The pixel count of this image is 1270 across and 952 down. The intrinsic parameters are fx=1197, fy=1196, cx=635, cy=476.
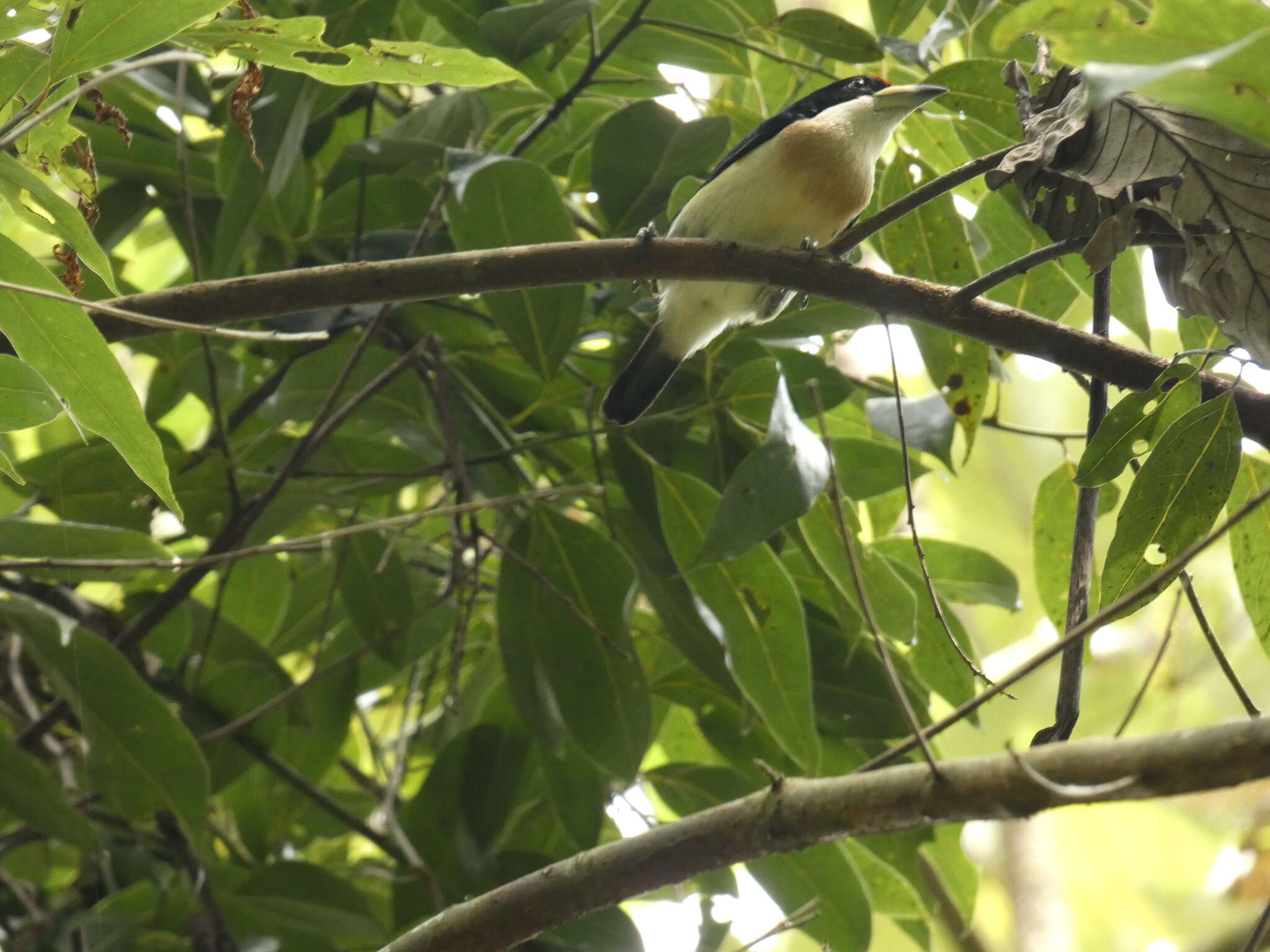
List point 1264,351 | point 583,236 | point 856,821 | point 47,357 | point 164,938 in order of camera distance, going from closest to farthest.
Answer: point 856,821 → point 1264,351 → point 47,357 → point 164,938 → point 583,236

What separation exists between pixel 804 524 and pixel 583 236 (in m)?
0.84

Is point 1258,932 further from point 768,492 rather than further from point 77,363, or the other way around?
point 77,363

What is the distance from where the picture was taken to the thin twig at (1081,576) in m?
1.03

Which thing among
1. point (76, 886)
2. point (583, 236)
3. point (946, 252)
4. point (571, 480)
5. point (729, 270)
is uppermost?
point (583, 236)

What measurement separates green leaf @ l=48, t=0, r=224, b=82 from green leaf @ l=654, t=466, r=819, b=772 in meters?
0.89

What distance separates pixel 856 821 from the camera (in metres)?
0.89

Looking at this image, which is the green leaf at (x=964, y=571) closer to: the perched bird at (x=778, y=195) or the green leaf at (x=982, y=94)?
the perched bird at (x=778, y=195)

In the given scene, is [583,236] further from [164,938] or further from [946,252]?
[164,938]

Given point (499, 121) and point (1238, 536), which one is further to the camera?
point (499, 121)

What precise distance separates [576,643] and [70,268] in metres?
0.91

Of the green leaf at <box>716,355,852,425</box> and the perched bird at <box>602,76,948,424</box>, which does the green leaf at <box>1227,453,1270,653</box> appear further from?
the perched bird at <box>602,76,948,424</box>

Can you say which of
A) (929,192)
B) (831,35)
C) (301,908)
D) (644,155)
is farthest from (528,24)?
(301,908)

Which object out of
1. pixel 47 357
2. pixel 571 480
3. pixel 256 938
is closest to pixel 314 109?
pixel 571 480

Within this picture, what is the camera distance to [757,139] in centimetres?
223
